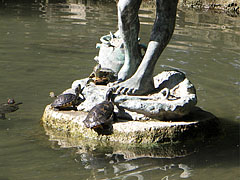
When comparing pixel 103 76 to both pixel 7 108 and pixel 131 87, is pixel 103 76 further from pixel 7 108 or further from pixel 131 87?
pixel 7 108

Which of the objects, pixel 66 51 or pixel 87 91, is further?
pixel 66 51

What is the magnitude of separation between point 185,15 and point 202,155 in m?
11.4

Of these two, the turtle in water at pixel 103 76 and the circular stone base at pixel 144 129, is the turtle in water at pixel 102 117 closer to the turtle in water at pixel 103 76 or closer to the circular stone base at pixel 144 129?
the circular stone base at pixel 144 129

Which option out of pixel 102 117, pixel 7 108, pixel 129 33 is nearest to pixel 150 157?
pixel 102 117

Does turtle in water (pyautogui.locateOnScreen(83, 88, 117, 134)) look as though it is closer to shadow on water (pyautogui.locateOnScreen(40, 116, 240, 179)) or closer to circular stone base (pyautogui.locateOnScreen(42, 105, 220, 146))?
circular stone base (pyautogui.locateOnScreen(42, 105, 220, 146))

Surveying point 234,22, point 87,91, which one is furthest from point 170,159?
point 234,22

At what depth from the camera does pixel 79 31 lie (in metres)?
12.4

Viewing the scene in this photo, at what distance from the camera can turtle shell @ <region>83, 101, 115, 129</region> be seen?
543cm

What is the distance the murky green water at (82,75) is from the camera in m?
4.97

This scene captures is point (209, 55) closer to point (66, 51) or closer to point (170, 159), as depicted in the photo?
Result: point (66, 51)

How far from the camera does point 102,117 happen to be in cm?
543

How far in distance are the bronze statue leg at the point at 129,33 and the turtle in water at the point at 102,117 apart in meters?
0.46

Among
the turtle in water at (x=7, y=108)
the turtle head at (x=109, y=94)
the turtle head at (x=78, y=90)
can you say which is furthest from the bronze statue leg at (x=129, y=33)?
the turtle in water at (x=7, y=108)

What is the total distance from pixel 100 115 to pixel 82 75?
325cm
